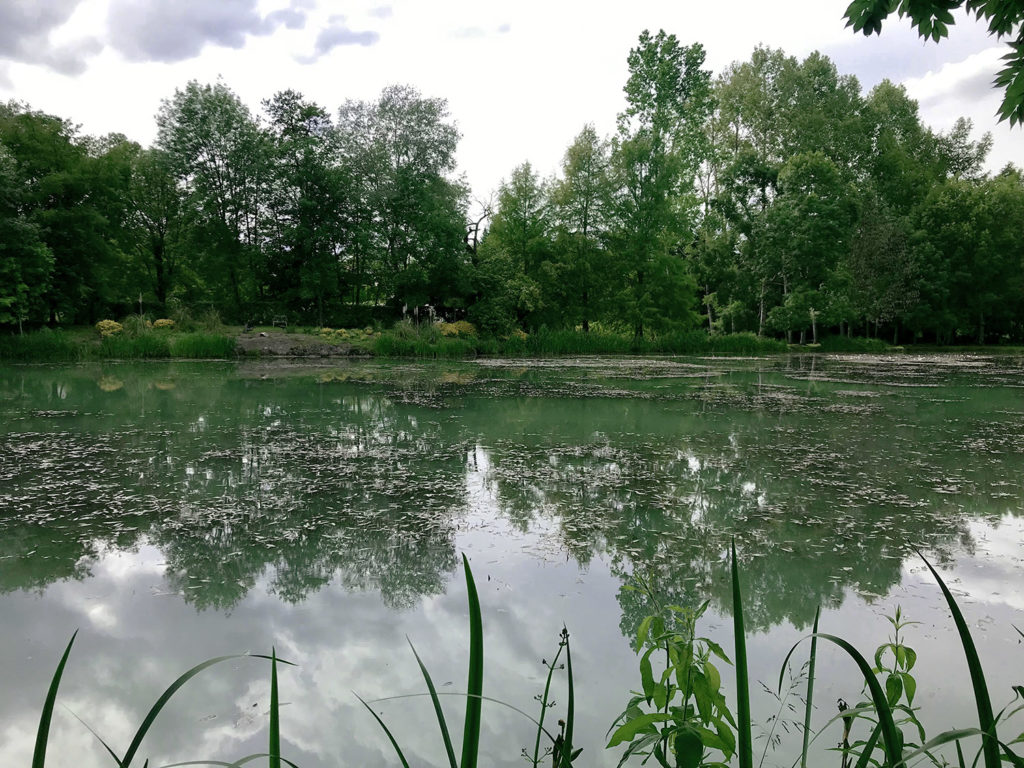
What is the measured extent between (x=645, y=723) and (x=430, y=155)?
76.8 feet

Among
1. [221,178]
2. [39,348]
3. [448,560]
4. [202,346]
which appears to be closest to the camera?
[448,560]

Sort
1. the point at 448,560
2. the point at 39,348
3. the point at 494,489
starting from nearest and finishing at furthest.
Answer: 1. the point at 448,560
2. the point at 494,489
3. the point at 39,348

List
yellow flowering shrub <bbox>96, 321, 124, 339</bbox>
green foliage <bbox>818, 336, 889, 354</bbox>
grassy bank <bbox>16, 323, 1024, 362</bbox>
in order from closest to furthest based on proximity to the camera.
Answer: grassy bank <bbox>16, 323, 1024, 362</bbox>, yellow flowering shrub <bbox>96, 321, 124, 339</bbox>, green foliage <bbox>818, 336, 889, 354</bbox>

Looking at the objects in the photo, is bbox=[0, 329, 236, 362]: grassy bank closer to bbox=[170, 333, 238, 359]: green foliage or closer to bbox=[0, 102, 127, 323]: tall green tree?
bbox=[170, 333, 238, 359]: green foliage

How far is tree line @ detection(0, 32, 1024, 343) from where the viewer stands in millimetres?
20609

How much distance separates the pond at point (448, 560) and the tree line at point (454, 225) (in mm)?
15048

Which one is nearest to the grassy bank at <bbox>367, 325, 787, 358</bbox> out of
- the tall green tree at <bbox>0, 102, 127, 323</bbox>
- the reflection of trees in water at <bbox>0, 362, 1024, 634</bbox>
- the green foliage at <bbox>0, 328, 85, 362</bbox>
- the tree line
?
the tree line

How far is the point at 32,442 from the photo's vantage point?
5.38 m

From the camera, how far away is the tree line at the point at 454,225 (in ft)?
67.6

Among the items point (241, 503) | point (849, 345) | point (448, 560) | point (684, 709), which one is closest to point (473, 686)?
point (684, 709)

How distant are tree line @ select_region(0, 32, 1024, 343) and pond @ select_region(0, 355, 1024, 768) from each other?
15.0m

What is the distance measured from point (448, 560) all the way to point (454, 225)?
19443mm

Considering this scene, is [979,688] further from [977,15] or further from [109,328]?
[109,328]

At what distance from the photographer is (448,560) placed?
9.66 feet
